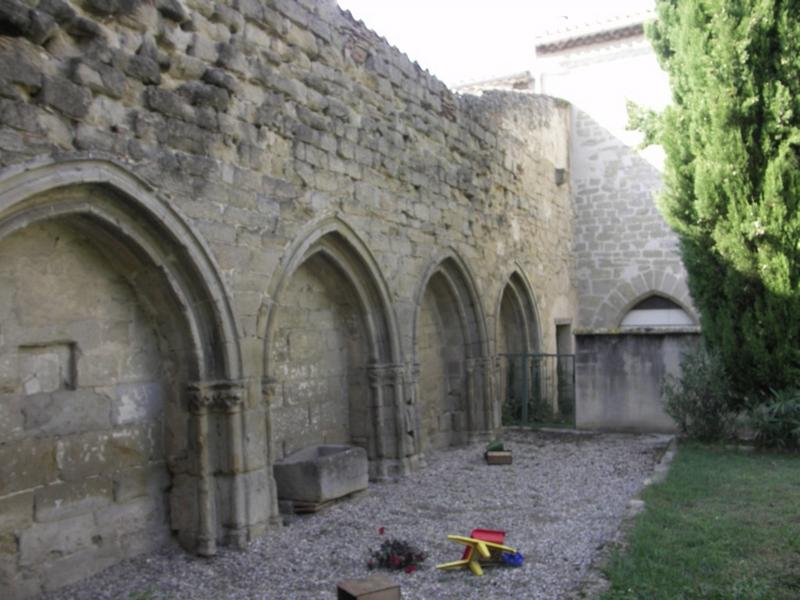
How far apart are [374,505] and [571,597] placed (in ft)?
8.58

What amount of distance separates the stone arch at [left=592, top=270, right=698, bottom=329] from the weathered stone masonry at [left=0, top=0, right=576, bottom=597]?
8481 millimetres

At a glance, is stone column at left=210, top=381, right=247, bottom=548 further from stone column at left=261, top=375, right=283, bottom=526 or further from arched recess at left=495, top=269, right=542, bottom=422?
arched recess at left=495, top=269, right=542, bottom=422

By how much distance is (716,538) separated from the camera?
4.66m

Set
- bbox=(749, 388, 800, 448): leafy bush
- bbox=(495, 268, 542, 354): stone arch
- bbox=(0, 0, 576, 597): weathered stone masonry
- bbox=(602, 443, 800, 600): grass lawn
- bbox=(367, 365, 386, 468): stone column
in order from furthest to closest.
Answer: bbox=(495, 268, 542, 354): stone arch, bbox=(749, 388, 800, 448): leafy bush, bbox=(367, 365, 386, 468): stone column, bbox=(0, 0, 576, 597): weathered stone masonry, bbox=(602, 443, 800, 600): grass lawn

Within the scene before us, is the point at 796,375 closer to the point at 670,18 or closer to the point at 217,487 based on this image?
the point at 670,18

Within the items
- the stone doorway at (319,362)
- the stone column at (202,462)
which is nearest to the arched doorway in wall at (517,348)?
the stone doorway at (319,362)

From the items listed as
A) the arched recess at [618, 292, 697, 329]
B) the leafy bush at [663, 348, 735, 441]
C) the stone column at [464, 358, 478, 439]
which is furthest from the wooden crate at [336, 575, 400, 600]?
the arched recess at [618, 292, 697, 329]

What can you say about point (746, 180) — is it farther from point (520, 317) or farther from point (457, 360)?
point (520, 317)

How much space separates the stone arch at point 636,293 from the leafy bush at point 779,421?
6.92 metres

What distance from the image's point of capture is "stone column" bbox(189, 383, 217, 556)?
4.84 m

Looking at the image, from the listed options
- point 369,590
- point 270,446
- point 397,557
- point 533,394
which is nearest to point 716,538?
point 397,557

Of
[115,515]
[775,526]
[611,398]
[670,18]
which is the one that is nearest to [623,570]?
[775,526]

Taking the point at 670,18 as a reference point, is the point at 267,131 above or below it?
below

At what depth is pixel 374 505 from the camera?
6102 millimetres
